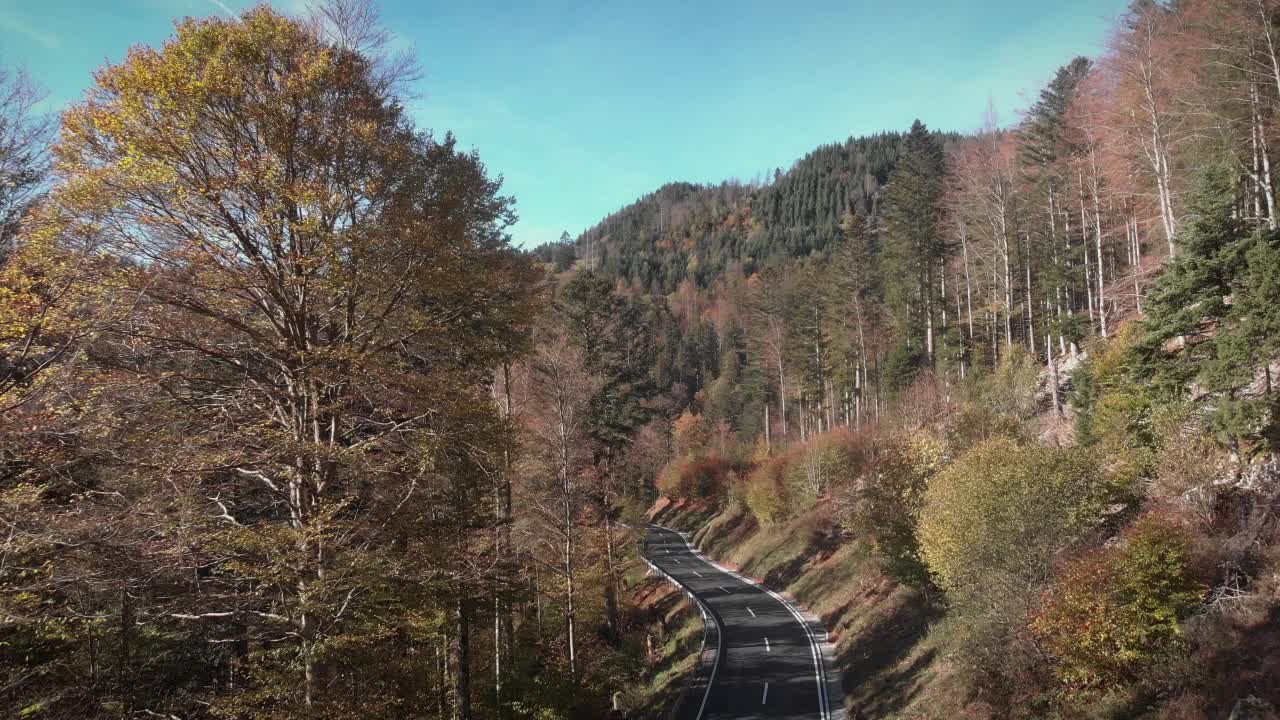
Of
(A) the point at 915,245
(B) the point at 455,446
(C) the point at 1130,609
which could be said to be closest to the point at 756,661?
(C) the point at 1130,609

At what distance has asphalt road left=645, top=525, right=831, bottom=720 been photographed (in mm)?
19844

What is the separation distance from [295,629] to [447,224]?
6.44 meters

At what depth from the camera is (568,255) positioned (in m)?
158

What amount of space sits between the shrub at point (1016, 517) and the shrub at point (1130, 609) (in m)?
1.67

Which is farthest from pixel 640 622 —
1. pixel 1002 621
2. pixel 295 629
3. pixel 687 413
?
pixel 687 413

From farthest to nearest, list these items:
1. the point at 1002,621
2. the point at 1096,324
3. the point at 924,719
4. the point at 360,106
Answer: the point at 1096,324
the point at 924,719
the point at 1002,621
the point at 360,106

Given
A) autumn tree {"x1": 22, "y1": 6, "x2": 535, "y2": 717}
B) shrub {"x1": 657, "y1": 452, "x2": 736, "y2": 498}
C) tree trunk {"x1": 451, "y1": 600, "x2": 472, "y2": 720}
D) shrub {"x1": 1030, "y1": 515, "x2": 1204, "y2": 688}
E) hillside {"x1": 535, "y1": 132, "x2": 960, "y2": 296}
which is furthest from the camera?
hillside {"x1": 535, "y1": 132, "x2": 960, "y2": 296}

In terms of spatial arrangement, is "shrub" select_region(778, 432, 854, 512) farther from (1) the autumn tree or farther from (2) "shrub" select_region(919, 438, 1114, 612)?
(1) the autumn tree

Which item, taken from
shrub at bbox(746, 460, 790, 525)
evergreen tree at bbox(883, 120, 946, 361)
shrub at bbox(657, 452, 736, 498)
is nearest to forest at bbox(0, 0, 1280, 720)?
shrub at bbox(746, 460, 790, 525)

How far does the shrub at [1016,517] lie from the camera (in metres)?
15.4

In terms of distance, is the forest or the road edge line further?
the road edge line

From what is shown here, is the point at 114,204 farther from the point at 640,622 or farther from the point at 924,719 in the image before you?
the point at 640,622

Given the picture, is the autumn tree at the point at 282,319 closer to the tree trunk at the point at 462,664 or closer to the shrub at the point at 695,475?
the tree trunk at the point at 462,664

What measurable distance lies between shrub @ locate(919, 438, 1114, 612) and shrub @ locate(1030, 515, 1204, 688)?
1.67 m
